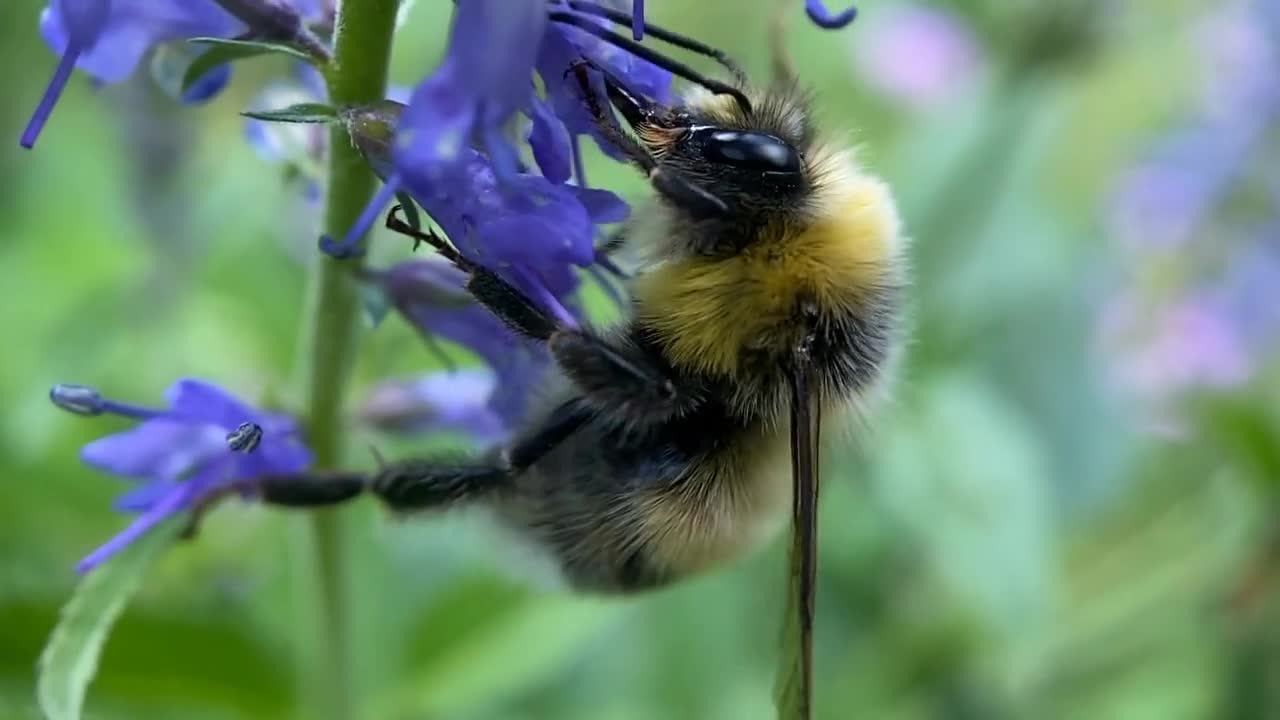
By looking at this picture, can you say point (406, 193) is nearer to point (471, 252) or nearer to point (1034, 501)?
point (471, 252)

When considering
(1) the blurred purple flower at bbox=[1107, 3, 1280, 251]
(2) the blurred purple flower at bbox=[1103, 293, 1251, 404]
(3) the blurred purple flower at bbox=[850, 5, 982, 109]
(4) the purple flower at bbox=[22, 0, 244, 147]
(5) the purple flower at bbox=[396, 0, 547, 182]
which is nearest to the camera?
(5) the purple flower at bbox=[396, 0, 547, 182]

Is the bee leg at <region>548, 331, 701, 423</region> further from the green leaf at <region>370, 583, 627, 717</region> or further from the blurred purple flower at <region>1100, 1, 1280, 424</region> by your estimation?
the blurred purple flower at <region>1100, 1, 1280, 424</region>

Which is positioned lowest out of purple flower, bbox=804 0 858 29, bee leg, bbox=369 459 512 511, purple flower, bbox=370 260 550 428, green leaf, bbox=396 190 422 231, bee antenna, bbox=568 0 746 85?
bee leg, bbox=369 459 512 511

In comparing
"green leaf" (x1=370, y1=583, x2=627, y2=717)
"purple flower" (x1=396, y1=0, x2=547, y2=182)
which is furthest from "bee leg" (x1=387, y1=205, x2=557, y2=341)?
"green leaf" (x1=370, y1=583, x2=627, y2=717)

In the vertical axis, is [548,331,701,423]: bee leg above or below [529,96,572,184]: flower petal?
below

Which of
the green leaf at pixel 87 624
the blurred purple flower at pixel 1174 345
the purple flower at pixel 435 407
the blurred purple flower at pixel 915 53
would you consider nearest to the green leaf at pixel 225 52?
the green leaf at pixel 87 624

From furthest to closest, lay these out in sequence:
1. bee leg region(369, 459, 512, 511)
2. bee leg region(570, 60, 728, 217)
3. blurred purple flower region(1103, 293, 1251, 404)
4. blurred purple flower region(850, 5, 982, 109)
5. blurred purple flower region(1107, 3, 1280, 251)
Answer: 1. blurred purple flower region(850, 5, 982, 109)
2. blurred purple flower region(1103, 293, 1251, 404)
3. blurred purple flower region(1107, 3, 1280, 251)
4. bee leg region(369, 459, 512, 511)
5. bee leg region(570, 60, 728, 217)

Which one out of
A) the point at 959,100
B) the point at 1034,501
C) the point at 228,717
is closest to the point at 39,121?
the point at 228,717
